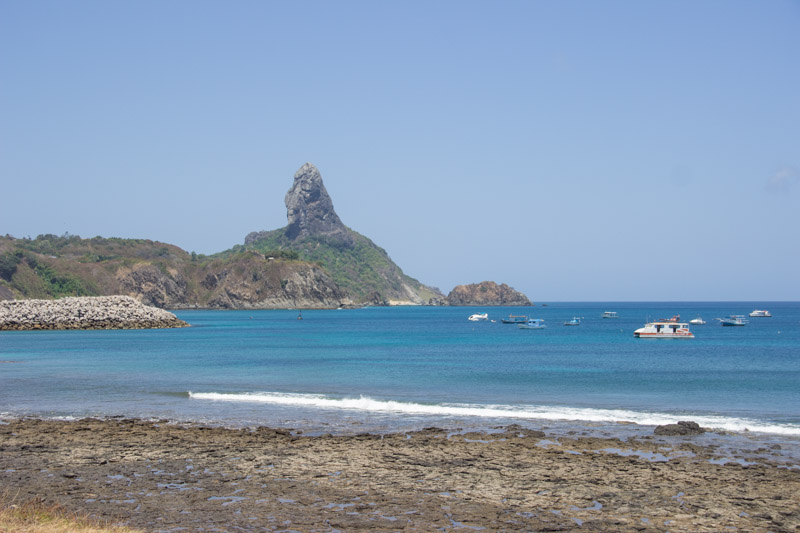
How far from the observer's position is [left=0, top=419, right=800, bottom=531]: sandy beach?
13.1 m

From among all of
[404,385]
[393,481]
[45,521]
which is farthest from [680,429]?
[45,521]

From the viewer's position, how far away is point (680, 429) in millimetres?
22594

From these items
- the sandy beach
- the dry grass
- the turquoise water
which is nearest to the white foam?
the turquoise water

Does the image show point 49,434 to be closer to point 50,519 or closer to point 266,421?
point 266,421

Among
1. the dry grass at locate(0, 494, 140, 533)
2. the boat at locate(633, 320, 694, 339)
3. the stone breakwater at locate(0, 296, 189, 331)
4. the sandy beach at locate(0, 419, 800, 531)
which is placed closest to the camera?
the dry grass at locate(0, 494, 140, 533)

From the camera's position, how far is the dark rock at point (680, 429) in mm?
22447

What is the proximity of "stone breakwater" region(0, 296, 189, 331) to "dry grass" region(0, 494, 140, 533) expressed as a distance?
99973 mm

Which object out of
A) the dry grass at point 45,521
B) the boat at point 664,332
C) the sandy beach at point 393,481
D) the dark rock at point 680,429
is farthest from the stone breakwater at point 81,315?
the dark rock at point 680,429

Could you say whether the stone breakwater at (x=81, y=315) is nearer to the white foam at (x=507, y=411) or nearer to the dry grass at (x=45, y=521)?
the white foam at (x=507, y=411)

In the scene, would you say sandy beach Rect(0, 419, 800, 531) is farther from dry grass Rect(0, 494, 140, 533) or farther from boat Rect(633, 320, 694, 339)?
boat Rect(633, 320, 694, 339)

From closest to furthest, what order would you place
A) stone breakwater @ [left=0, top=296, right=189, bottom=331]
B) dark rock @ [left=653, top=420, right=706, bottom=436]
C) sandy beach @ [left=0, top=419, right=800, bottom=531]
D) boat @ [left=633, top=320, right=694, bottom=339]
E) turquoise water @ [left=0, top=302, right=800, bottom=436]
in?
sandy beach @ [left=0, top=419, right=800, bottom=531]
dark rock @ [left=653, top=420, right=706, bottom=436]
turquoise water @ [left=0, top=302, right=800, bottom=436]
boat @ [left=633, top=320, right=694, bottom=339]
stone breakwater @ [left=0, top=296, right=189, bottom=331]

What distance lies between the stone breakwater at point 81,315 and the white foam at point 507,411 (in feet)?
267

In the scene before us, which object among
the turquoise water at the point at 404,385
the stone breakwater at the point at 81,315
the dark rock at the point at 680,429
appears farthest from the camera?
the stone breakwater at the point at 81,315

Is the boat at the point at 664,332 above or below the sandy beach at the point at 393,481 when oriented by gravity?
above
